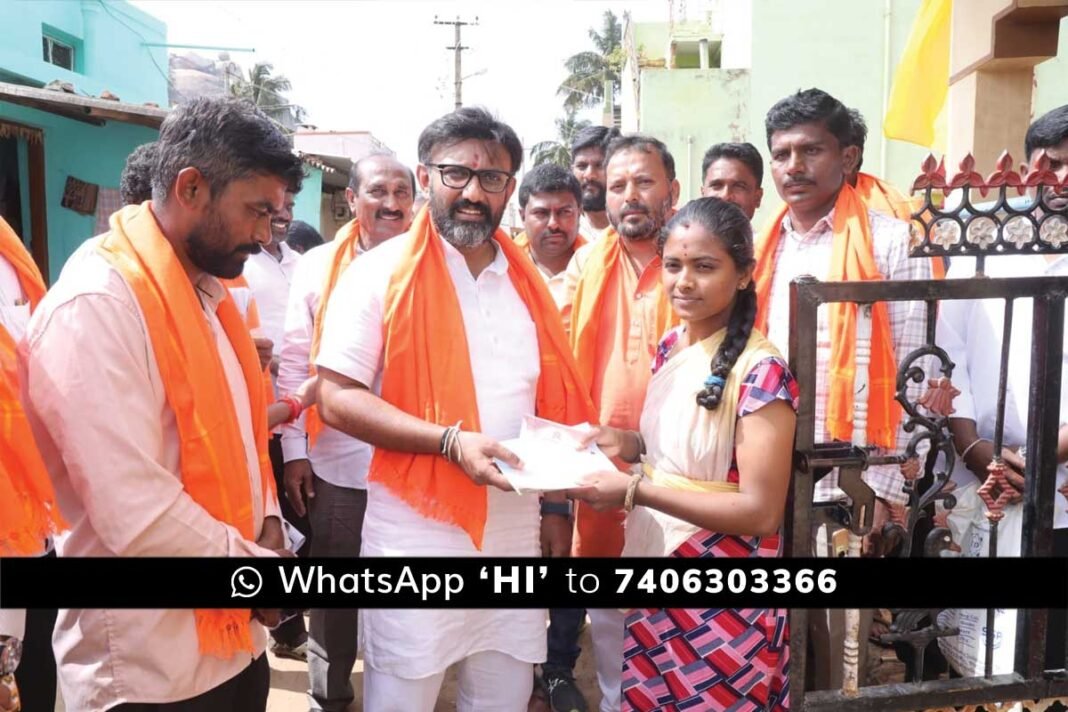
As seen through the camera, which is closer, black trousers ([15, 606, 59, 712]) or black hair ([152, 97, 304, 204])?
black hair ([152, 97, 304, 204])

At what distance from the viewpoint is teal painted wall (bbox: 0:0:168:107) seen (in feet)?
32.3

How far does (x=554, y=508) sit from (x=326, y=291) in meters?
1.51

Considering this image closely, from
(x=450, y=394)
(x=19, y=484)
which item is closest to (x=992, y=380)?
(x=450, y=394)

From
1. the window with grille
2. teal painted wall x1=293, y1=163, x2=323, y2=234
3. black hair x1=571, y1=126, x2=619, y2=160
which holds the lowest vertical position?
black hair x1=571, y1=126, x2=619, y2=160

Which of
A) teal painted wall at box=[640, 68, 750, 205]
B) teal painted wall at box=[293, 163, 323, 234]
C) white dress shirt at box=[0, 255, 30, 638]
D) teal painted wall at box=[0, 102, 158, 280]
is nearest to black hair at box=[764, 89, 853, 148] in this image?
white dress shirt at box=[0, 255, 30, 638]

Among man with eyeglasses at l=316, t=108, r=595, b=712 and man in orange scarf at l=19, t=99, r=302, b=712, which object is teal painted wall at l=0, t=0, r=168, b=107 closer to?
man with eyeglasses at l=316, t=108, r=595, b=712

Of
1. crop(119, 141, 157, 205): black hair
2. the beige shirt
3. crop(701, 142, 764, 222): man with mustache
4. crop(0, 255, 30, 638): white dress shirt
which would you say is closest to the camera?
the beige shirt

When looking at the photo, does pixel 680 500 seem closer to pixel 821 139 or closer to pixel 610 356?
pixel 610 356

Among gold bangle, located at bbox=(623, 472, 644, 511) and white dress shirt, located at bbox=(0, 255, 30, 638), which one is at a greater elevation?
white dress shirt, located at bbox=(0, 255, 30, 638)

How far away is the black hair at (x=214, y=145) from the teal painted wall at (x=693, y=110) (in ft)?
45.4

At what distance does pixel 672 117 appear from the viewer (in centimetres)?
1541

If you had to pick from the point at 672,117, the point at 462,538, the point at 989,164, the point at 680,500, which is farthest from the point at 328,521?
the point at 672,117

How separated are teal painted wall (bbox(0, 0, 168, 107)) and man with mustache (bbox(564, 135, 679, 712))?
9.14 m

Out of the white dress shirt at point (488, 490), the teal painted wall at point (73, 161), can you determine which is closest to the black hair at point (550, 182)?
the white dress shirt at point (488, 490)
